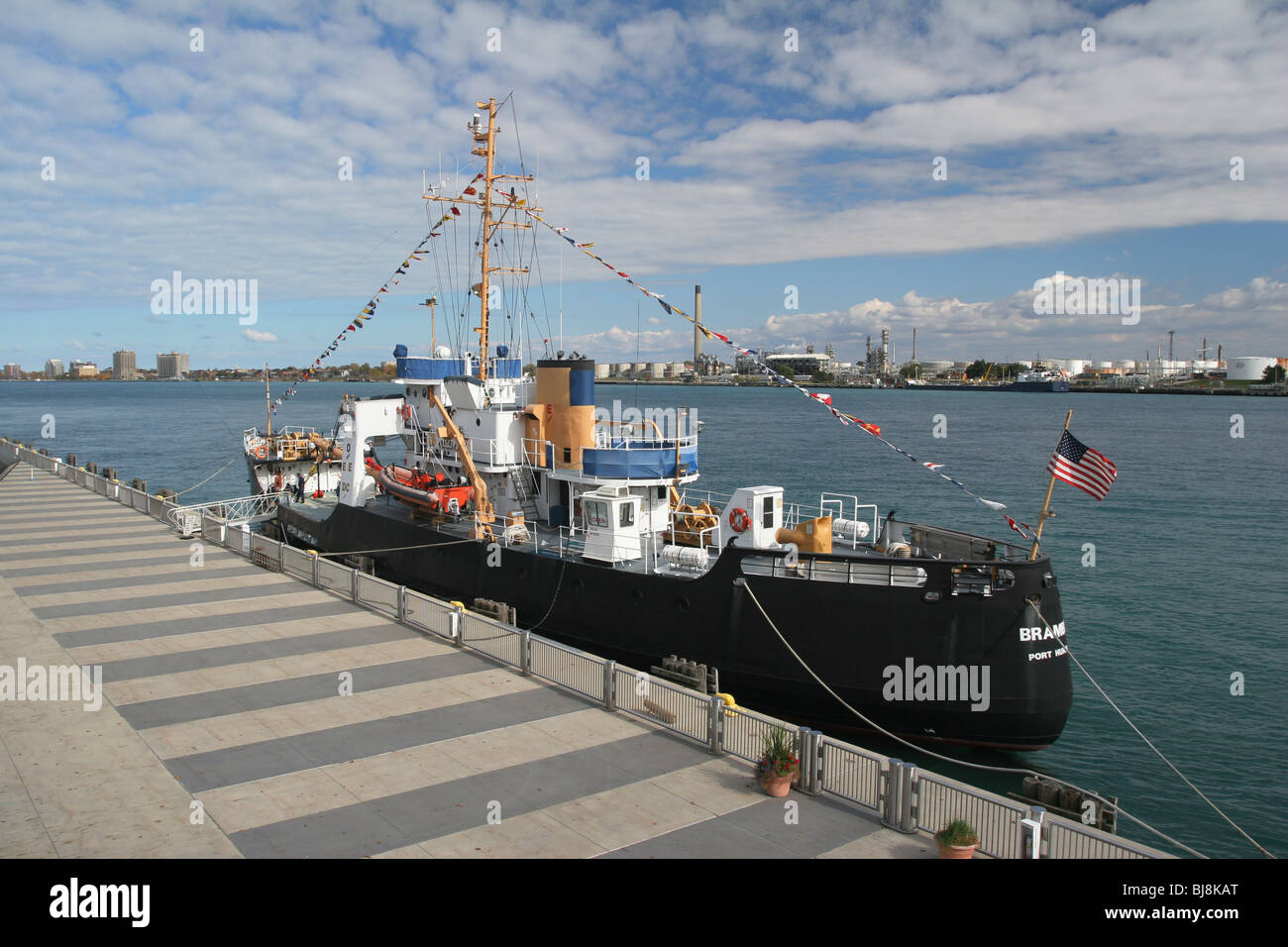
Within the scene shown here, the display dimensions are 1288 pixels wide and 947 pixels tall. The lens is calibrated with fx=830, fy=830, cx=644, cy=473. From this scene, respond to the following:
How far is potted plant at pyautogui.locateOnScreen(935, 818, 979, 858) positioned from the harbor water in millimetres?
7985

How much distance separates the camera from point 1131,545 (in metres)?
40.7

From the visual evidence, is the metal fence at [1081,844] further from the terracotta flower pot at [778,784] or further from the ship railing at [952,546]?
the ship railing at [952,546]

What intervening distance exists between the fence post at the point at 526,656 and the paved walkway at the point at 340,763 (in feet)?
0.88

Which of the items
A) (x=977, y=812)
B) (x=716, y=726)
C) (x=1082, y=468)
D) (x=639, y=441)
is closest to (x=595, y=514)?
(x=639, y=441)

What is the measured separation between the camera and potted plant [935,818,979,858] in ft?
30.2

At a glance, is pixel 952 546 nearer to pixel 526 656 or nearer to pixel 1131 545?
pixel 526 656

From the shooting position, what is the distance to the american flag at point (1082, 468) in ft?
52.2

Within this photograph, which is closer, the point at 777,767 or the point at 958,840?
the point at 958,840

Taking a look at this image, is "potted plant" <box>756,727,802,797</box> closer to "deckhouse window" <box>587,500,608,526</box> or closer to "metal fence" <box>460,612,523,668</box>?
"metal fence" <box>460,612,523,668</box>

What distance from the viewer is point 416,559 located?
26.7 metres

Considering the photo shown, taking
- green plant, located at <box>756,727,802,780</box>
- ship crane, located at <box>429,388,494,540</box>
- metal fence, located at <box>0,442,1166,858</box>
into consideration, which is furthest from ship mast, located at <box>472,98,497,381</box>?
green plant, located at <box>756,727,802,780</box>

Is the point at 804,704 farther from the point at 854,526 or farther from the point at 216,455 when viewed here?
the point at 216,455

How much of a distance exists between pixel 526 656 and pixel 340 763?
4.42 m
